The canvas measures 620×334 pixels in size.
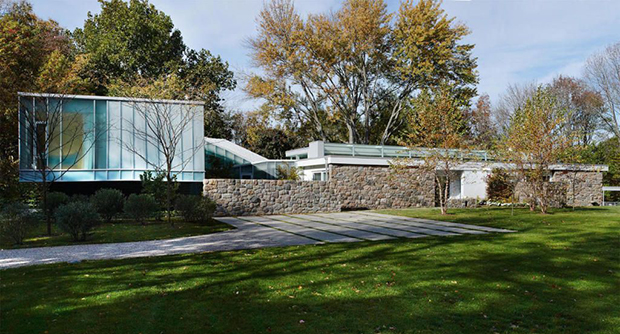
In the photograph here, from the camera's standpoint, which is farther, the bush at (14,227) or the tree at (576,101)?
the tree at (576,101)

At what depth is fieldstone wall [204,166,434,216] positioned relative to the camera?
1814cm

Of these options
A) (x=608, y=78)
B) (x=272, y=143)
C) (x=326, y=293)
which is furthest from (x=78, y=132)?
(x=608, y=78)

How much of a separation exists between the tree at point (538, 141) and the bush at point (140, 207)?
14.6 m

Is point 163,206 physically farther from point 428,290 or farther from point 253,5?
point 253,5

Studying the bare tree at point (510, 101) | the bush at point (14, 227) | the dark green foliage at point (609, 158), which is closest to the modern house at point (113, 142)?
the bush at point (14, 227)

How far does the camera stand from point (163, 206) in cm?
1596

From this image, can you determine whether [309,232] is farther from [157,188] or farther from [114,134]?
[114,134]

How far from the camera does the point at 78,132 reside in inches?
695

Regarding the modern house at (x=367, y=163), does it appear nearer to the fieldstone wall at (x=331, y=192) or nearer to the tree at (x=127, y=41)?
the fieldstone wall at (x=331, y=192)

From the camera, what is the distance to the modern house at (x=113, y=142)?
17312mm

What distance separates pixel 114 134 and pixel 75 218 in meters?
9.14

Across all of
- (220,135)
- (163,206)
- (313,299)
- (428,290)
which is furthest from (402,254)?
(220,135)

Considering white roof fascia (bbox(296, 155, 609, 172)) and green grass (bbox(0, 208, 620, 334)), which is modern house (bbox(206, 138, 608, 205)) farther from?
green grass (bbox(0, 208, 620, 334))

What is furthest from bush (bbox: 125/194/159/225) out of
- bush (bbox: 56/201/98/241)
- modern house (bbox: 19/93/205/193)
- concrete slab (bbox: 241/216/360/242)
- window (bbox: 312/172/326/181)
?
window (bbox: 312/172/326/181)
